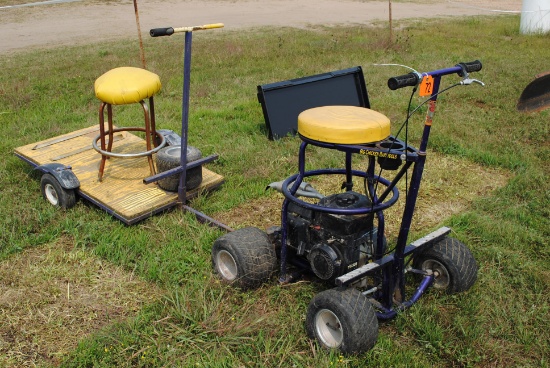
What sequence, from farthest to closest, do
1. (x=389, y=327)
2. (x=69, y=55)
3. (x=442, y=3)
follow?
1. (x=442, y=3)
2. (x=69, y=55)
3. (x=389, y=327)

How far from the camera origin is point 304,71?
9391 millimetres

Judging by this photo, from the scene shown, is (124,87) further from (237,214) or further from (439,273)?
(439,273)

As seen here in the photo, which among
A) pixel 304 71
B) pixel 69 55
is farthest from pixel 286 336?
pixel 69 55

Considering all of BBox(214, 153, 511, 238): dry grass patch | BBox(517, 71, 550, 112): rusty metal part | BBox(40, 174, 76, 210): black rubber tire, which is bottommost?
BBox(214, 153, 511, 238): dry grass patch

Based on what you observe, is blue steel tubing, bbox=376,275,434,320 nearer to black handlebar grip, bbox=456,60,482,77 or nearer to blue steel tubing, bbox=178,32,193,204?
black handlebar grip, bbox=456,60,482,77

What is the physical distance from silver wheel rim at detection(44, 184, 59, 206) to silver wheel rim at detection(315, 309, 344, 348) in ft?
9.30

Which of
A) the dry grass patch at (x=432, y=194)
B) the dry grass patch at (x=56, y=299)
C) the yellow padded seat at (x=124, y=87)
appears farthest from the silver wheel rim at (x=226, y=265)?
the yellow padded seat at (x=124, y=87)

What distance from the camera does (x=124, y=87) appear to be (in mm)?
4477

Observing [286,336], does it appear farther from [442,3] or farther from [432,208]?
[442,3]

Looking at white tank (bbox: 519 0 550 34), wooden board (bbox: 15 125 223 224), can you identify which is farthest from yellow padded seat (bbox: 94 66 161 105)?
white tank (bbox: 519 0 550 34)

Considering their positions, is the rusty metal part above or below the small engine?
above

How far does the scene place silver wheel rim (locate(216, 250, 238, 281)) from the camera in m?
3.70

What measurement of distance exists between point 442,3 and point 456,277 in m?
19.8

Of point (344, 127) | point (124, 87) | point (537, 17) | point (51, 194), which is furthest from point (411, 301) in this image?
point (537, 17)
